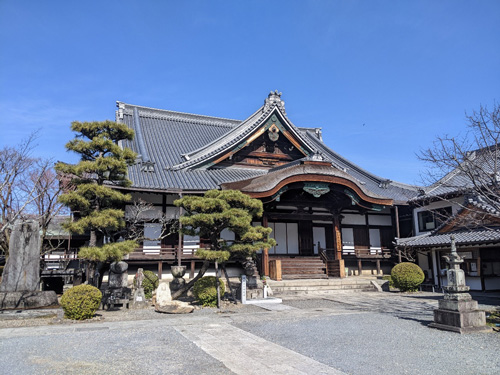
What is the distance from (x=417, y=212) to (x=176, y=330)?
1782 centimetres

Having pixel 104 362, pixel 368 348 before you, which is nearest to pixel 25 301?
pixel 104 362

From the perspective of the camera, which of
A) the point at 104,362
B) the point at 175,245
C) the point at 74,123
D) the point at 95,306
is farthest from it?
the point at 175,245

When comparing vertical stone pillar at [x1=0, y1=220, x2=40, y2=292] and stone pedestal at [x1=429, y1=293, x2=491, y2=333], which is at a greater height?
vertical stone pillar at [x1=0, y1=220, x2=40, y2=292]

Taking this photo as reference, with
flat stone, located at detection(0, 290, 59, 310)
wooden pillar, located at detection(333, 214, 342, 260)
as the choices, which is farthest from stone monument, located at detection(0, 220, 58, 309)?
wooden pillar, located at detection(333, 214, 342, 260)

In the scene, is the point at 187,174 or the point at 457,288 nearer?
the point at 457,288

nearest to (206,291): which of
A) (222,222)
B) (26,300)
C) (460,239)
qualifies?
(222,222)

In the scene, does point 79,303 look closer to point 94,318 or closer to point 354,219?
point 94,318

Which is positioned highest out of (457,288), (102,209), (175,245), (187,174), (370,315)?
(187,174)

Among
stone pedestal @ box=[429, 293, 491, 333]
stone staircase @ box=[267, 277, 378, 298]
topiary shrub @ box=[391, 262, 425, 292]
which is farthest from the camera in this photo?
topiary shrub @ box=[391, 262, 425, 292]

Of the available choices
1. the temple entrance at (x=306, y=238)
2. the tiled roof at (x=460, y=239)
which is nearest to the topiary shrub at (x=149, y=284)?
the temple entrance at (x=306, y=238)

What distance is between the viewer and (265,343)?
7.98 metres

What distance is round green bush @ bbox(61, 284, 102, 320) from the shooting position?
413 inches

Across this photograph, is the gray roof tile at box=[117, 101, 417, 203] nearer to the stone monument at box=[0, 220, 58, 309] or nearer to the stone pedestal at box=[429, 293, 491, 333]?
the stone monument at box=[0, 220, 58, 309]

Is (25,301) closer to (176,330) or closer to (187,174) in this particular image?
(176,330)
